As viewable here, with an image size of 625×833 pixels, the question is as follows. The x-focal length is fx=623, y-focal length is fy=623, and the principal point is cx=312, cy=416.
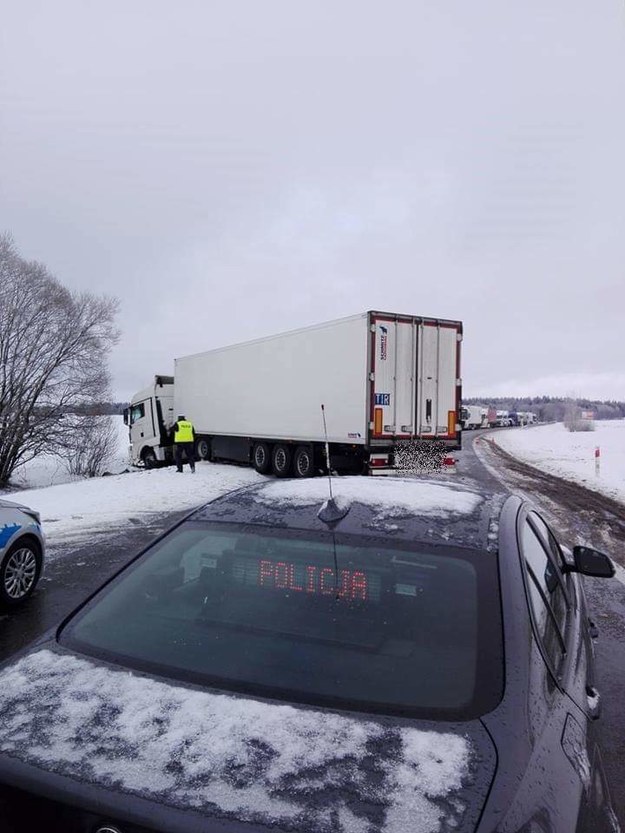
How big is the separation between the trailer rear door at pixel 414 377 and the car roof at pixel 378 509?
11.9 metres

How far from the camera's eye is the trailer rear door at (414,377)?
15039mm

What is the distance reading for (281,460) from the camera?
18453 millimetres

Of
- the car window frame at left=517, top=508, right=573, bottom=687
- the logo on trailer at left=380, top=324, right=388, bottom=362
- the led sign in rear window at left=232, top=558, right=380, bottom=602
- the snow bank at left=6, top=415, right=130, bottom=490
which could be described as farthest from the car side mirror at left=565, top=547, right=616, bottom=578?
the snow bank at left=6, top=415, right=130, bottom=490

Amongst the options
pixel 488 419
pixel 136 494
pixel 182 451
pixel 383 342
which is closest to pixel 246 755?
pixel 136 494

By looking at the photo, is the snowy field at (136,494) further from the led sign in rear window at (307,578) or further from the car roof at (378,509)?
the led sign in rear window at (307,578)

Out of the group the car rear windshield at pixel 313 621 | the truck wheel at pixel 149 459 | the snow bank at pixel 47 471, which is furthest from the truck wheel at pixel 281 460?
the car rear windshield at pixel 313 621

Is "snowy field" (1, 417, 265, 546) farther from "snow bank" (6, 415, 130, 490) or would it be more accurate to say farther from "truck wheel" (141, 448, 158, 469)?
"snow bank" (6, 415, 130, 490)

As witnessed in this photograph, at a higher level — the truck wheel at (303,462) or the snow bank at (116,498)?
the truck wheel at (303,462)

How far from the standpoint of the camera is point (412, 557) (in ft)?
7.66

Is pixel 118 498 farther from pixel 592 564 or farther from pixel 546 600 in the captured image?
pixel 546 600

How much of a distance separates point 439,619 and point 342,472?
14.8 m

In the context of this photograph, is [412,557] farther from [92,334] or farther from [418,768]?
[92,334]

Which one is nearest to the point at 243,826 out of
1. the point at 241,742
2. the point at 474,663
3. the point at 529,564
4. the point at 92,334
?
the point at 241,742

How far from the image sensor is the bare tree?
96.4 ft
